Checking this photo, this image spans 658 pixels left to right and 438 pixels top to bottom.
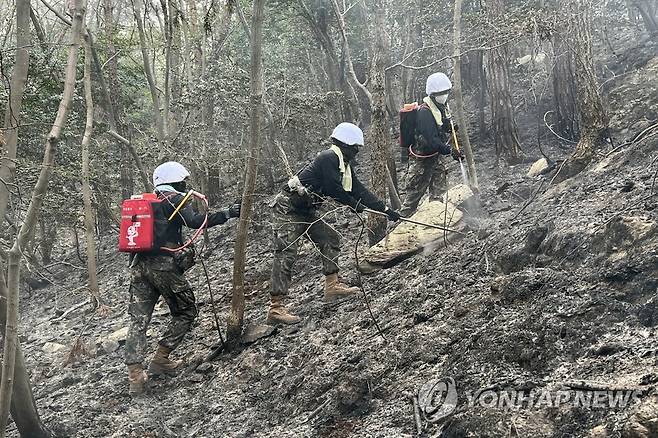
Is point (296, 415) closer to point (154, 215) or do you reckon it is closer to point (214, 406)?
point (214, 406)

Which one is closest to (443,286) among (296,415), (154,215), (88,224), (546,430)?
(296,415)

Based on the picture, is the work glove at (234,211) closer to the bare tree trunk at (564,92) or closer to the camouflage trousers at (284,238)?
the camouflage trousers at (284,238)

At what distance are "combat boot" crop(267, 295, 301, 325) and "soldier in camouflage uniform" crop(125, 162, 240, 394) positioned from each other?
82 cm

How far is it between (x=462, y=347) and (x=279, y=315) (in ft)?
8.89

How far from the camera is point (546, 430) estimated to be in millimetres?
2598

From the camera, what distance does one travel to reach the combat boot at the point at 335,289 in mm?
6184

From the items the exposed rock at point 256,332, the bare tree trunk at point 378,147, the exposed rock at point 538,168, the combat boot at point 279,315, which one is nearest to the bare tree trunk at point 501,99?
the exposed rock at point 538,168

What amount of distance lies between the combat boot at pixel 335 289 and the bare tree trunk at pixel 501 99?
5.32 metres

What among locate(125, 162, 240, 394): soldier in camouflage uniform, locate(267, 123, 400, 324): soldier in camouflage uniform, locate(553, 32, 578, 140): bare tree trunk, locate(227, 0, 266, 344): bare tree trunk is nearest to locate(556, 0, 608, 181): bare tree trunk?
locate(267, 123, 400, 324): soldier in camouflage uniform

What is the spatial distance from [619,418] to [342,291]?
13.0 ft

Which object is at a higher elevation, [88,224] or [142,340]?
[88,224]

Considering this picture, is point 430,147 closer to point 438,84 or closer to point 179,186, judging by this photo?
point 438,84

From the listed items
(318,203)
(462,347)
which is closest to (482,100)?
(318,203)

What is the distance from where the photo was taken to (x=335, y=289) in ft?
20.5
